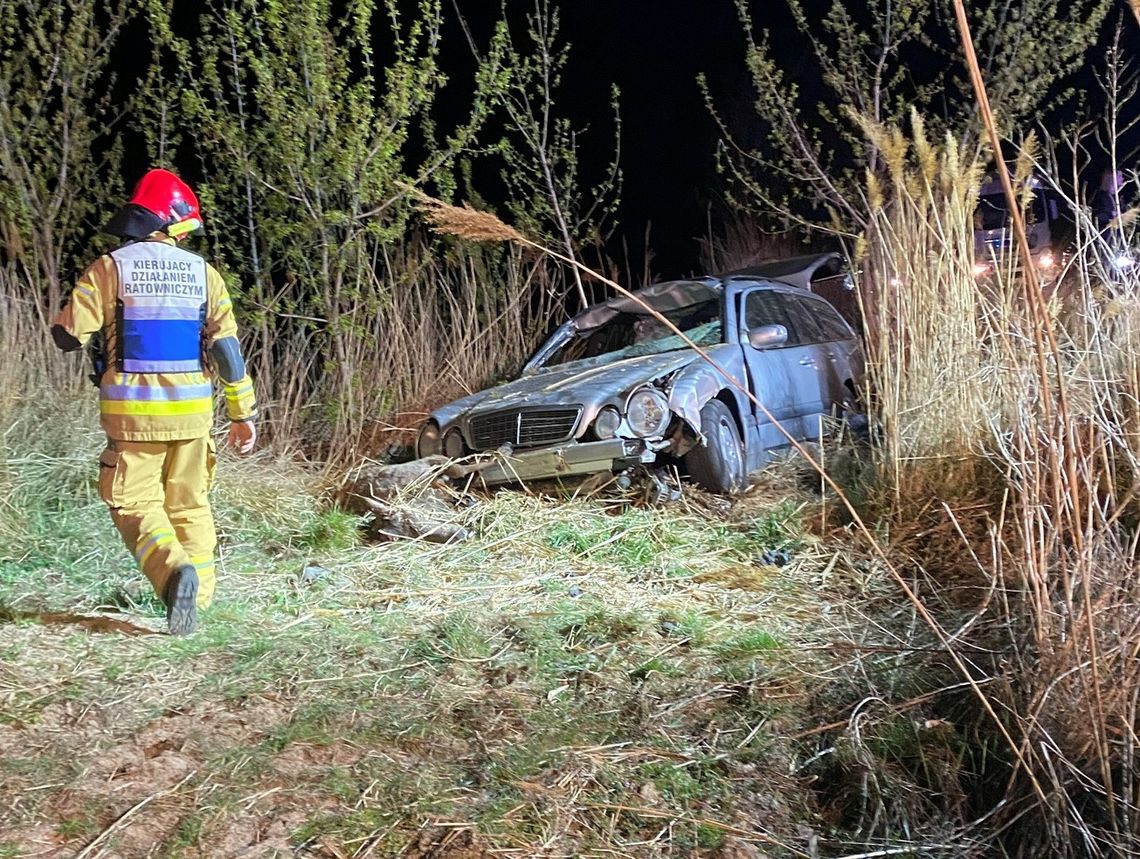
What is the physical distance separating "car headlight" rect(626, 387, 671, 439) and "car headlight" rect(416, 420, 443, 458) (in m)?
1.38

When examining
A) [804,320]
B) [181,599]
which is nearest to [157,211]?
[181,599]

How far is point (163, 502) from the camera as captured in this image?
4.23m

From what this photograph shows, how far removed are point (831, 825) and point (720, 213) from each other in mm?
14164

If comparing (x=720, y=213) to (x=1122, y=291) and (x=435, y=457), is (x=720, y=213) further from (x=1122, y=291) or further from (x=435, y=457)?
(x=1122, y=291)

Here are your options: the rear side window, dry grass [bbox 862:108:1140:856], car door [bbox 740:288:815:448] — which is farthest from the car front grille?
the rear side window

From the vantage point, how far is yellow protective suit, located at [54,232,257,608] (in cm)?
402

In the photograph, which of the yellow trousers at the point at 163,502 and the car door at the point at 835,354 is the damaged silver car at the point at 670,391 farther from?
the yellow trousers at the point at 163,502

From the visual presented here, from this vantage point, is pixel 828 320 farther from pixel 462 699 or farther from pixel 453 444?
pixel 462 699

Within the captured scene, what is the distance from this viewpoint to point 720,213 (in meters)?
16.0

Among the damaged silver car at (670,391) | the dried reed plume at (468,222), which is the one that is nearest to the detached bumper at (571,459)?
the damaged silver car at (670,391)

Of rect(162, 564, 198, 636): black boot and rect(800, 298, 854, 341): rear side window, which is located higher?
rect(800, 298, 854, 341): rear side window

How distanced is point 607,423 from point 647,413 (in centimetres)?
23

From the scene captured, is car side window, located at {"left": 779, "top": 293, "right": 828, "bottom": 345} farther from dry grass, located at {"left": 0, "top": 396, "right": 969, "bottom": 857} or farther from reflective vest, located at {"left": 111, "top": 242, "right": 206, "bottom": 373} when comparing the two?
reflective vest, located at {"left": 111, "top": 242, "right": 206, "bottom": 373}

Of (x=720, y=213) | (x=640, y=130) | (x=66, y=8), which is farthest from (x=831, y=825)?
(x=640, y=130)
